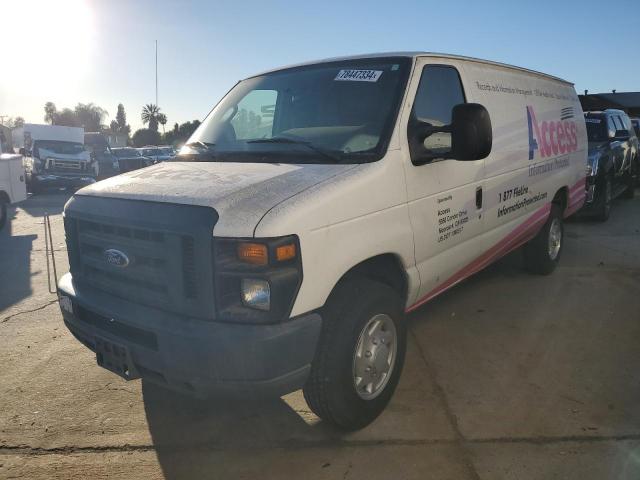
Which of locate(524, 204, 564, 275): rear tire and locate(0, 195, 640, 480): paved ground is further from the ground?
locate(524, 204, 564, 275): rear tire

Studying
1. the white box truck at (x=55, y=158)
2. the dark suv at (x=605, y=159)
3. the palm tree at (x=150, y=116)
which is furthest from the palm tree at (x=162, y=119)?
the dark suv at (x=605, y=159)

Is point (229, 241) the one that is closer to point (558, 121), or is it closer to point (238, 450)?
point (238, 450)

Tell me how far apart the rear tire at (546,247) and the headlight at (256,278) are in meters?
4.09

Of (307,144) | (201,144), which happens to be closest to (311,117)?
(307,144)

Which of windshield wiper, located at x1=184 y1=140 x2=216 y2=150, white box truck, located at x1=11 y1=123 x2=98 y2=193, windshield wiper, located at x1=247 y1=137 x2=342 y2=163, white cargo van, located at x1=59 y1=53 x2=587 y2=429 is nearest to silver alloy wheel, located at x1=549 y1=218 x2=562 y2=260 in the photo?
white cargo van, located at x1=59 y1=53 x2=587 y2=429

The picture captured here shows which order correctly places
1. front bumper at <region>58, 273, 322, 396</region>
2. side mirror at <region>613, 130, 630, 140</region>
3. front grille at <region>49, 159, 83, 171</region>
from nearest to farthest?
front bumper at <region>58, 273, 322, 396</region> < side mirror at <region>613, 130, 630, 140</region> < front grille at <region>49, 159, 83, 171</region>

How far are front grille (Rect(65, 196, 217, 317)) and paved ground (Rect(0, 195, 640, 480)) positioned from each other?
3.02 ft

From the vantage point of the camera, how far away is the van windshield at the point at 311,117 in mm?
3111

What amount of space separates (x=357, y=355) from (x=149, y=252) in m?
1.24

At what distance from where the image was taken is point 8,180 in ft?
34.5

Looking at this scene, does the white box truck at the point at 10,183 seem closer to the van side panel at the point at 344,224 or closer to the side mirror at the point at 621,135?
the van side panel at the point at 344,224

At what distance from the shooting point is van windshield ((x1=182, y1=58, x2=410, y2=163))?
10.2 ft

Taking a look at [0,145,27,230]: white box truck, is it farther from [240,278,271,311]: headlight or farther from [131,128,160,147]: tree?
[131,128,160,147]: tree

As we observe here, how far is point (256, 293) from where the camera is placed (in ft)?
7.80
